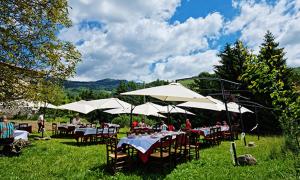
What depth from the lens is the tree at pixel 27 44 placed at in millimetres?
8984

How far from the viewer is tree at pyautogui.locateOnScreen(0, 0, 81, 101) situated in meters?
8.98

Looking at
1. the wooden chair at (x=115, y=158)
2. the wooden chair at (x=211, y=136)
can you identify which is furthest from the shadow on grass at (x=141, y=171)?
the wooden chair at (x=211, y=136)

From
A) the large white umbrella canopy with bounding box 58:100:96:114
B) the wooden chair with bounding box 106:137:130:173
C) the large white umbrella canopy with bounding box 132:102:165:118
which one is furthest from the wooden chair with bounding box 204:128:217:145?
the large white umbrella canopy with bounding box 58:100:96:114

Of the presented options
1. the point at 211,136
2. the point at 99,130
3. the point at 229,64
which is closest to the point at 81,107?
the point at 99,130


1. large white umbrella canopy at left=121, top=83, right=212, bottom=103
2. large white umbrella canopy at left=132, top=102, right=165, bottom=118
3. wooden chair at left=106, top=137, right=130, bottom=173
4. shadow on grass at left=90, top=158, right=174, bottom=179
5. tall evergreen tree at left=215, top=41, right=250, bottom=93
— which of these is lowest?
shadow on grass at left=90, top=158, right=174, bottom=179

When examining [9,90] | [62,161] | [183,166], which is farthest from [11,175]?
[183,166]

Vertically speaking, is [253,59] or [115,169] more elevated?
[253,59]

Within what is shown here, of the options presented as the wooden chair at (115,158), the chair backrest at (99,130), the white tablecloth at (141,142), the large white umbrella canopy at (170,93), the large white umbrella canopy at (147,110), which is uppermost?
the large white umbrella canopy at (170,93)

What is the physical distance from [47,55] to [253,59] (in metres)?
8.20

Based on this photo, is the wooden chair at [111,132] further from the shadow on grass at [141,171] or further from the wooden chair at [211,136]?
the shadow on grass at [141,171]

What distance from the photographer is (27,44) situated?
31.7 feet

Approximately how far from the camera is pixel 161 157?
9.58m

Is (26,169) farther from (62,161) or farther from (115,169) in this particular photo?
(115,169)

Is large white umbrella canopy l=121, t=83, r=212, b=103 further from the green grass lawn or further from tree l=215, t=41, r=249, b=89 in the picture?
tree l=215, t=41, r=249, b=89
